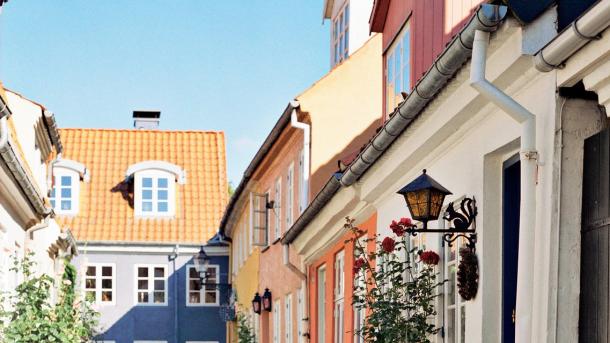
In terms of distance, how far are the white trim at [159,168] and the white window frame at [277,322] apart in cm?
1247

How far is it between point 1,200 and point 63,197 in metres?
19.0

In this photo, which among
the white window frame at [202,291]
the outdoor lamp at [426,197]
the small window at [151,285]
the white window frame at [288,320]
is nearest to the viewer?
the outdoor lamp at [426,197]

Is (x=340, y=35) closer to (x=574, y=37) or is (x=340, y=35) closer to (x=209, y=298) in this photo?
(x=209, y=298)

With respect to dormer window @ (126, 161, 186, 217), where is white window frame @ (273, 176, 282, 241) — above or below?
below

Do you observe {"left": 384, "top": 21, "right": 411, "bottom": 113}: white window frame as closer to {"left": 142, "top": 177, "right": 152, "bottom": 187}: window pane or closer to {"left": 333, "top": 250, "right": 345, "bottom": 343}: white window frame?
{"left": 333, "top": 250, "right": 345, "bottom": 343}: white window frame

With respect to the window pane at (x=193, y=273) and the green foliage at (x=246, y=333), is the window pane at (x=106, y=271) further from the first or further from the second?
the green foliage at (x=246, y=333)

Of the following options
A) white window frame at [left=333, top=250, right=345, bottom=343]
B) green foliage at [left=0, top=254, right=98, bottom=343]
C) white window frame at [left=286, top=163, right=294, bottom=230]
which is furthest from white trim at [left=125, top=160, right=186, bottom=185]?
white window frame at [left=333, top=250, right=345, bottom=343]

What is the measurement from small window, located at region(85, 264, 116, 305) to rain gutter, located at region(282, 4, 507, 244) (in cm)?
2206

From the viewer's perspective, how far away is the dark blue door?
821 centimetres

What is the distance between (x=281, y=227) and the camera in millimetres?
23156

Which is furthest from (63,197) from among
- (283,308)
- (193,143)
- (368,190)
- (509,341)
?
(509,341)

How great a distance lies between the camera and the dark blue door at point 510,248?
821 cm

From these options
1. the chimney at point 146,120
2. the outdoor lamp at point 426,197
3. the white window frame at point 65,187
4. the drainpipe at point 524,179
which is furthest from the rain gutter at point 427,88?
the chimney at point 146,120

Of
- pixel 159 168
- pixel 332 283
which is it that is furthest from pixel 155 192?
pixel 332 283
